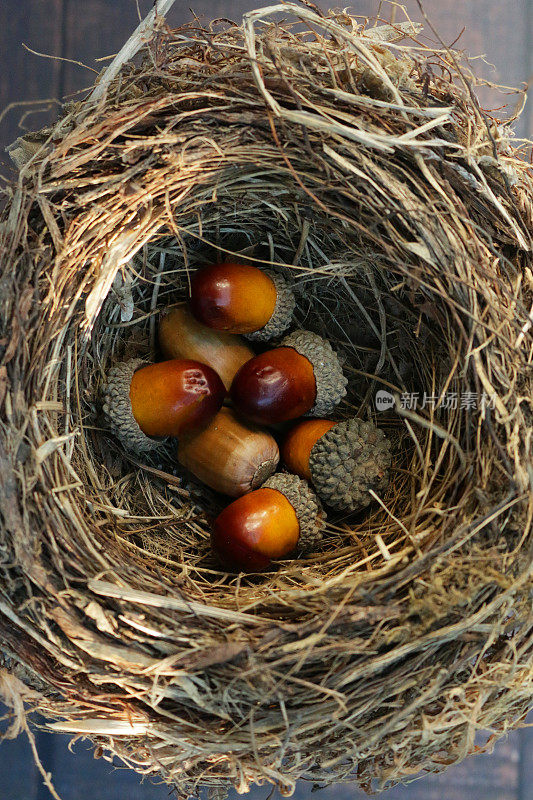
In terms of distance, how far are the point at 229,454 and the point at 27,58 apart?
85 cm

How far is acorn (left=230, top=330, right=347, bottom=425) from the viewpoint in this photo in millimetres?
1089

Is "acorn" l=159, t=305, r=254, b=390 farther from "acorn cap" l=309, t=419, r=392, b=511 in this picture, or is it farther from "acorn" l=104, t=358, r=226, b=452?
"acorn cap" l=309, t=419, r=392, b=511

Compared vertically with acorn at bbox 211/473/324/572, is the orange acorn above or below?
above

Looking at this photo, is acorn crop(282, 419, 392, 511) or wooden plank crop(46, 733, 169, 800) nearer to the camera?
acorn crop(282, 419, 392, 511)

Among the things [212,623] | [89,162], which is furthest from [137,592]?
[89,162]

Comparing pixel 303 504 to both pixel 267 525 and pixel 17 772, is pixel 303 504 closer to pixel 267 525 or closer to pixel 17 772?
pixel 267 525

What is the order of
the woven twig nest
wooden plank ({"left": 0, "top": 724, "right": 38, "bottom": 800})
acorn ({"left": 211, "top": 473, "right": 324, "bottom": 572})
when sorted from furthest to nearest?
1. wooden plank ({"left": 0, "top": 724, "right": 38, "bottom": 800})
2. acorn ({"left": 211, "top": 473, "right": 324, "bottom": 572})
3. the woven twig nest

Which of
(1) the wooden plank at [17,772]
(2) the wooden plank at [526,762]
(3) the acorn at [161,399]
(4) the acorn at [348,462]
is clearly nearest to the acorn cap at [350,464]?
(4) the acorn at [348,462]

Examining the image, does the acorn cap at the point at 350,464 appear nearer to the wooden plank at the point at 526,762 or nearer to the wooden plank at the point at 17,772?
the wooden plank at the point at 526,762

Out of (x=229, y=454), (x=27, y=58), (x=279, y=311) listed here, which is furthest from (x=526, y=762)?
(x=27, y=58)

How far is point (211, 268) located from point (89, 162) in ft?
0.79

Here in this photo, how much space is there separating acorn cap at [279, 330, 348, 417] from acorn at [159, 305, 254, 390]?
0.30 feet

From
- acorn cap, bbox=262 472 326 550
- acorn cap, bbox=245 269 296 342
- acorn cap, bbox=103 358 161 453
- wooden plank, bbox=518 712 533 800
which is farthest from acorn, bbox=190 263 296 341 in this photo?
wooden plank, bbox=518 712 533 800

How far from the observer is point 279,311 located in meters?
1.15
